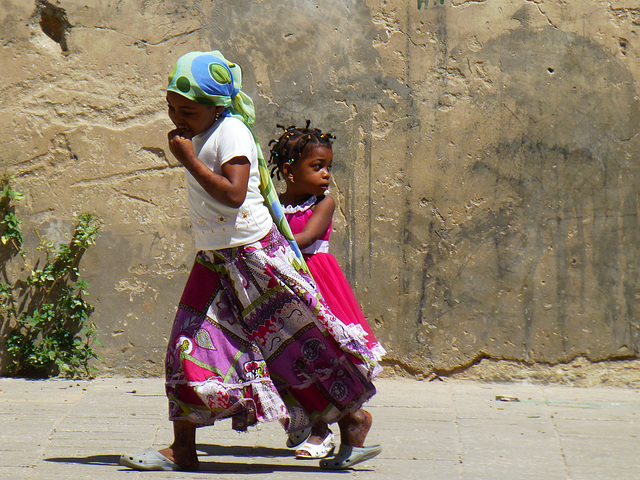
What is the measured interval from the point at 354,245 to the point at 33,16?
6.73 feet

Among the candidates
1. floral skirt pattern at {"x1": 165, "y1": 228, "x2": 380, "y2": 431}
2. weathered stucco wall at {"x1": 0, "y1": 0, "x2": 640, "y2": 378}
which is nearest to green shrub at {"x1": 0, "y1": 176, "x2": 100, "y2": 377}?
weathered stucco wall at {"x1": 0, "y1": 0, "x2": 640, "y2": 378}

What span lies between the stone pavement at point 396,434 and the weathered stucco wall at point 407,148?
0.97 ft

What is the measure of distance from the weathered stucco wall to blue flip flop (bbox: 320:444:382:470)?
136 centimetres

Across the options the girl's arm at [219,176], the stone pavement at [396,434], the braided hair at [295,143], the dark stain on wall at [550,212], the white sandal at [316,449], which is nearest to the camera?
the girl's arm at [219,176]

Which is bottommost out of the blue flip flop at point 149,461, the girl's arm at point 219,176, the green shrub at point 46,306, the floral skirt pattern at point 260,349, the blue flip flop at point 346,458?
the green shrub at point 46,306

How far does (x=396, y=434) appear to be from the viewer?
351cm

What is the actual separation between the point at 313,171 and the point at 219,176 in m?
0.65

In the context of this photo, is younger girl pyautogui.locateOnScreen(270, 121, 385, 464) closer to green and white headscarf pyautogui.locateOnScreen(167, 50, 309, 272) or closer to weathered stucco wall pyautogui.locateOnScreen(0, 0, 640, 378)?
green and white headscarf pyautogui.locateOnScreen(167, 50, 309, 272)

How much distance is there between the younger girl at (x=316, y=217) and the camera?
3.19m

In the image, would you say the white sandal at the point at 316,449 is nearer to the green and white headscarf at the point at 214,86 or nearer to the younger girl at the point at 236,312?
the younger girl at the point at 236,312

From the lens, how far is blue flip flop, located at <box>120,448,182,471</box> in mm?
2863

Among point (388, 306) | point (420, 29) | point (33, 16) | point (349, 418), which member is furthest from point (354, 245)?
point (33, 16)

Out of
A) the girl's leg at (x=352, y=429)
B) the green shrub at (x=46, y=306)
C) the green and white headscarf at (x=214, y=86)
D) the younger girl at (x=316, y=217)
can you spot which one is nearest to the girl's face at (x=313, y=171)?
the younger girl at (x=316, y=217)

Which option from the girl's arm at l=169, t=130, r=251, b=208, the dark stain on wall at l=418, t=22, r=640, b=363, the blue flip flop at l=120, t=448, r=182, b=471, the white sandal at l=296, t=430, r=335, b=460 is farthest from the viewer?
the dark stain on wall at l=418, t=22, r=640, b=363
